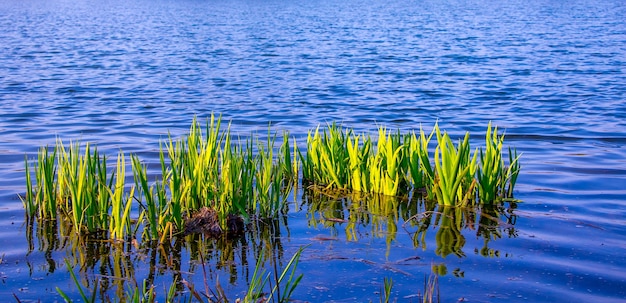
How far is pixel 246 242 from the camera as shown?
4.95 m

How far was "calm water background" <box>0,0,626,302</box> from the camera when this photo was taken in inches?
174

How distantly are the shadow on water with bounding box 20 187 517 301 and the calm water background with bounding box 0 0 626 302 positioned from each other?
0.10 meters

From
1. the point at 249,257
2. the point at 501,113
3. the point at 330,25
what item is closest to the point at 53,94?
the point at 501,113

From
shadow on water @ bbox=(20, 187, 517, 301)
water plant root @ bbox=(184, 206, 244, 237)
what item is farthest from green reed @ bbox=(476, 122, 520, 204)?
water plant root @ bbox=(184, 206, 244, 237)

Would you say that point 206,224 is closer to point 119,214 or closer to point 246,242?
point 246,242

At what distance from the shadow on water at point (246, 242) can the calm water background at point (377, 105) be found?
101 mm

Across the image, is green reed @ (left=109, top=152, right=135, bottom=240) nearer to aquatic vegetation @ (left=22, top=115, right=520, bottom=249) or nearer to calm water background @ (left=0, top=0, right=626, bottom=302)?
aquatic vegetation @ (left=22, top=115, right=520, bottom=249)

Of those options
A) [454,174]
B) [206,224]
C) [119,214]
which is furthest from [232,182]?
[454,174]

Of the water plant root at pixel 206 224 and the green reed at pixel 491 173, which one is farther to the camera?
the green reed at pixel 491 173

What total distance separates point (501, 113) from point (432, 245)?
7.46 m

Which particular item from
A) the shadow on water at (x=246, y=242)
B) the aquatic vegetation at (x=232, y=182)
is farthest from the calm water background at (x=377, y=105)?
the aquatic vegetation at (x=232, y=182)

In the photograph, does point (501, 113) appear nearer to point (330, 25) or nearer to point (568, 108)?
point (568, 108)

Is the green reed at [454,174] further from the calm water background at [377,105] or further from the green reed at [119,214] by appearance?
the green reed at [119,214]

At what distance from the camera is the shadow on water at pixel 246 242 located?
4.31 meters
